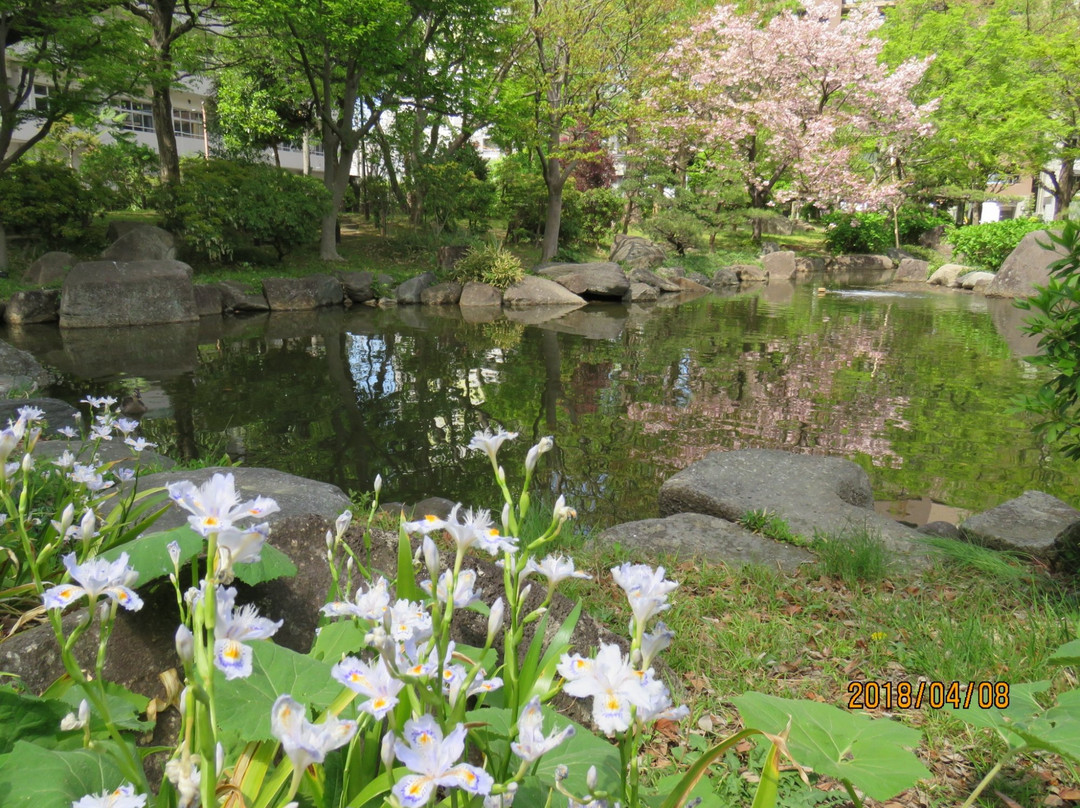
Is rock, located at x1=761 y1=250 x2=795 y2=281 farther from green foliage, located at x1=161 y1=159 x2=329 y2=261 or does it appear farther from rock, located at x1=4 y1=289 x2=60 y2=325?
rock, located at x1=4 y1=289 x2=60 y2=325

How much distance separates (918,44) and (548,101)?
809 inches

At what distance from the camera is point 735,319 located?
16188 mm

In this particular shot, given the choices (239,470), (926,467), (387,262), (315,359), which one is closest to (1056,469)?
(926,467)

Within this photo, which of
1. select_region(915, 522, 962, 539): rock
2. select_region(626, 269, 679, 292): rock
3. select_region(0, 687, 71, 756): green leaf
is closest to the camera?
select_region(0, 687, 71, 756): green leaf

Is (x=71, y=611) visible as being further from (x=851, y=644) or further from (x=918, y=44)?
(x=918, y=44)

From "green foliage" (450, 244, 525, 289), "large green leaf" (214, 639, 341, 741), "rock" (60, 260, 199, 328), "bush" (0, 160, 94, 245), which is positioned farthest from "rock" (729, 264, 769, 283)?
"large green leaf" (214, 639, 341, 741)

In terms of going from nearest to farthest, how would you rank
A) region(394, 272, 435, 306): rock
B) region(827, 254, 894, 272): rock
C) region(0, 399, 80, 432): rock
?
region(0, 399, 80, 432): rock → region(394, 272, 435, 306): rock → region(827, 254, 894, 272): rock

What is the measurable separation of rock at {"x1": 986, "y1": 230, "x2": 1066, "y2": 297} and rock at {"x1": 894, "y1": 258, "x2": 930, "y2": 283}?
4796 millimetres

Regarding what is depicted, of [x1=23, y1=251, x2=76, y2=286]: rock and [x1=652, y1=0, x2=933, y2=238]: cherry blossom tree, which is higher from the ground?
[x1=652, y1=0, x2=933, y2=238]: cherry blossom tree

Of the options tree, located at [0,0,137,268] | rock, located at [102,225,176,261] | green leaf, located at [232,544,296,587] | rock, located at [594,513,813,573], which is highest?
tree, located at [0,0,137,268]

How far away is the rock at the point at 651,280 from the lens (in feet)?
69.4

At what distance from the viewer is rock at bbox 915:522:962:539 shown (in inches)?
182

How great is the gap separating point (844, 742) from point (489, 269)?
1827 centimetres

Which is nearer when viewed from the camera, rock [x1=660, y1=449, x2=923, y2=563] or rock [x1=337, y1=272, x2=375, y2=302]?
rock [x1=660, y1=449, x2=923, y2=563]
